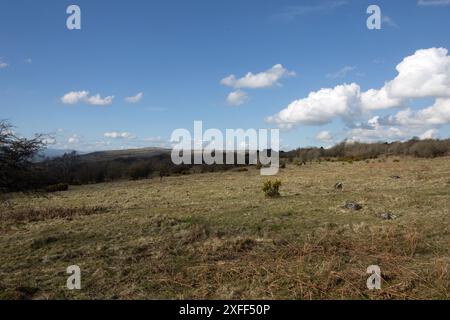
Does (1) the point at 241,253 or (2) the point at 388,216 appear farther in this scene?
(2) the point at 388,216

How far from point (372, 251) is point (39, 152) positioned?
7419 mm

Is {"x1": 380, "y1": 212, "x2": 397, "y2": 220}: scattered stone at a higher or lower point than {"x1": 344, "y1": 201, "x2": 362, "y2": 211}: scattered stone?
lower

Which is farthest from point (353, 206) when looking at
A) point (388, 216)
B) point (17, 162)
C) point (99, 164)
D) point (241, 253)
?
point (99, 164)

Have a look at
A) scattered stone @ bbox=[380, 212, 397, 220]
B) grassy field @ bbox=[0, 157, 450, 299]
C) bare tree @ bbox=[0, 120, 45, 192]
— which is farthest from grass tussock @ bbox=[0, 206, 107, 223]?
scattered stone @ bbox=[380, 212, 397, 220]

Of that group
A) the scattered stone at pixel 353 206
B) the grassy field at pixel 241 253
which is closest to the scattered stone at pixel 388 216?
the grassy field at pixel 241 253

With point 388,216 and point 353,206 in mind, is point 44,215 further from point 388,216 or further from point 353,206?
point 388,216

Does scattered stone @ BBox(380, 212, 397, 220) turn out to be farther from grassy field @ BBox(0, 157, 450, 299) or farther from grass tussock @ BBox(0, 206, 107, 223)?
grass tussock @ BBox(0, 206, 107, 223)

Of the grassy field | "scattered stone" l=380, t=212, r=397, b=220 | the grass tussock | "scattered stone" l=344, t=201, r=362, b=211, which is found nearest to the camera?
the grassy field

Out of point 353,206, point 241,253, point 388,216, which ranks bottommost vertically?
point 241,253

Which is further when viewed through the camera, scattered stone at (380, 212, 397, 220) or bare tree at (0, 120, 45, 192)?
scattered stone at (380, 212, 397, 220)

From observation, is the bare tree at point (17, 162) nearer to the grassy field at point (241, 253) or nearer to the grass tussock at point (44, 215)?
the grassy field at point (241, 253)

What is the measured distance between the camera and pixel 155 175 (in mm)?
49938
